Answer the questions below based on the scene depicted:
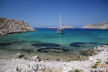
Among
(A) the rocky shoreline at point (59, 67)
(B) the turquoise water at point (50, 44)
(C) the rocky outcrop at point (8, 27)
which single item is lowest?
(B) the turquoise water at point (50, 44)

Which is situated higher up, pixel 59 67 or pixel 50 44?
pixel 59 67

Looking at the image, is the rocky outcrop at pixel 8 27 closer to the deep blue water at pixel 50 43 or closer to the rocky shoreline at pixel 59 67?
the deep blue water at pixel 50 43

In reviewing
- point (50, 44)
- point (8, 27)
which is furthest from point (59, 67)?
point (8, 27)

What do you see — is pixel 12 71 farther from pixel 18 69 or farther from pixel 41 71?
pixel 41 71

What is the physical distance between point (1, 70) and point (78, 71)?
754 cm

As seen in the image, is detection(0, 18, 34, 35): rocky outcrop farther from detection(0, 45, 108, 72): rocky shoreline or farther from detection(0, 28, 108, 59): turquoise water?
detection(0, 45, 108, 72): rocky shoreline

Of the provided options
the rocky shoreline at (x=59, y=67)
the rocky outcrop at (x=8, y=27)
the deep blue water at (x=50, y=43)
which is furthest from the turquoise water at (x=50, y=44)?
the rocky outcrop at (x=8, y=27)

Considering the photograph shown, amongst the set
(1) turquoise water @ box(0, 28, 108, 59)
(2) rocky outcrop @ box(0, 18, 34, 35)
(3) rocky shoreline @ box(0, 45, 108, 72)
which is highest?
(2) rocky outcrop @ box(0, 18, 34, 35)

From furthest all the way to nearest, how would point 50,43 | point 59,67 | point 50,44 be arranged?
point 50,43 → point 50,44 → point 59,67

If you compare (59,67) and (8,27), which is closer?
(59,67)

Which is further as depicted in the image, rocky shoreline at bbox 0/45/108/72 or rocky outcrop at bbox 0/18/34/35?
rocky outcrop at bbox 0/18/34/35

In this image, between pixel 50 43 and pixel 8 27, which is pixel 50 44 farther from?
pixel 8 27

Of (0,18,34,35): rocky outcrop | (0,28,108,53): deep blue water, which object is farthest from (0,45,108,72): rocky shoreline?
(0,18,34,35): rocky outcrop

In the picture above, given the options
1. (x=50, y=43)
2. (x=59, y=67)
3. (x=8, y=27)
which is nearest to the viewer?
(x=59, y=67)
